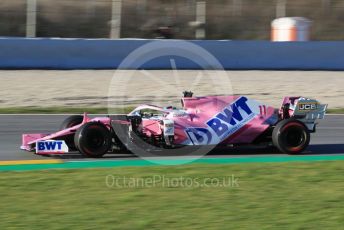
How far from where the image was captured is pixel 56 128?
501 inches

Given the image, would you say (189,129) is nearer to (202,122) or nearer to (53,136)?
(202,122)

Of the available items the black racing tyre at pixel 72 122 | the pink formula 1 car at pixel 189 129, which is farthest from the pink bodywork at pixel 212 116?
the black racing tyre at pixel 72 122

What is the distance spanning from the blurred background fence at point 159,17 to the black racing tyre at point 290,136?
1339 centimetres

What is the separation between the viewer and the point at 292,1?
25969 mm

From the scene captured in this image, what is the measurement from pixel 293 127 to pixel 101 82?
10171 millimetres

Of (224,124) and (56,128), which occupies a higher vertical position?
(224,124)

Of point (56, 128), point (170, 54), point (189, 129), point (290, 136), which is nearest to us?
point (189, 129)

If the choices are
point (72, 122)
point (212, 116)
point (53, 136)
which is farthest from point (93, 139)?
point (212, 116)

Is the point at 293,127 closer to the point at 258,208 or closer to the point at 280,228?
the point at 258,208

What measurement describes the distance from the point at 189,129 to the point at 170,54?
1235 cm

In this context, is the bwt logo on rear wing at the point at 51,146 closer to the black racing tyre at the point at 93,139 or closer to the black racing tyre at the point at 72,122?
the black racing tyre at the point at 93,139

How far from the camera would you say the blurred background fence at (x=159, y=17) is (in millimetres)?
23625

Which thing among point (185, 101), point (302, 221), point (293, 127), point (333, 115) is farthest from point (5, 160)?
point (333, 115)

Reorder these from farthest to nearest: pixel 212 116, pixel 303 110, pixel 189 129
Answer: pixel 303 110
pixel 212 116
pixel 189 129
